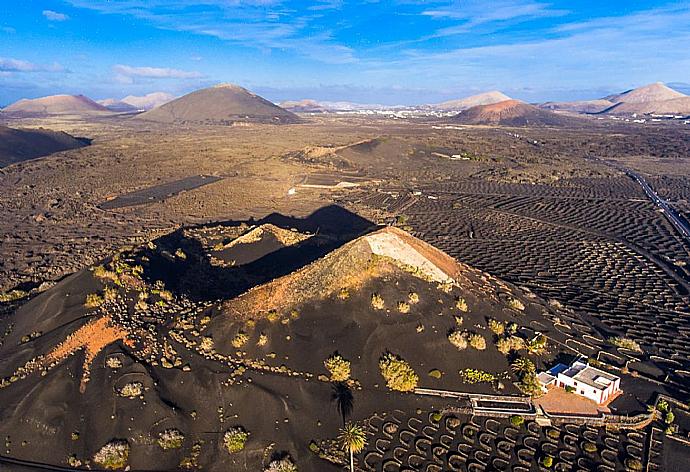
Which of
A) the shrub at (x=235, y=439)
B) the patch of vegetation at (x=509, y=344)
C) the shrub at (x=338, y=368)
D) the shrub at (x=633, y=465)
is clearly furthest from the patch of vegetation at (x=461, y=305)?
the shrub at (x=235, y=439)

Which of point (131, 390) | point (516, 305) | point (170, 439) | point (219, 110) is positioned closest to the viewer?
point (170, 439)

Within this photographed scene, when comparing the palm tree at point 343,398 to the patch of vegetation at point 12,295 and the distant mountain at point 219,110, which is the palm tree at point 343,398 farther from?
the distant mountain at point 219,110

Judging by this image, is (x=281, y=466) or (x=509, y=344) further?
(x=509, y=344)

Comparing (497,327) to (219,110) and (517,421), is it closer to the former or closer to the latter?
(517,421)

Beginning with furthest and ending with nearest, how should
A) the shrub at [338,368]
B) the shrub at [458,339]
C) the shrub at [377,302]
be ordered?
the shrub at [377,302] < the shrub at [458,339] < the shrub at [338,368]

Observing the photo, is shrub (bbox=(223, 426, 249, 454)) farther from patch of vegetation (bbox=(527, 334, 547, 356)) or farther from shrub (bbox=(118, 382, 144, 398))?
patch of vegetation (bbox=(527, 334, 547, 356))

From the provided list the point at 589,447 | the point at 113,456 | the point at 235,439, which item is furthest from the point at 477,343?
the point at 113,456

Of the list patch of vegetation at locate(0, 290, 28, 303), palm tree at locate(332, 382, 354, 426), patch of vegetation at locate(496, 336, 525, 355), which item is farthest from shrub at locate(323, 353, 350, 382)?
patch of vegetation at locate(0, 290, 28, 303)
